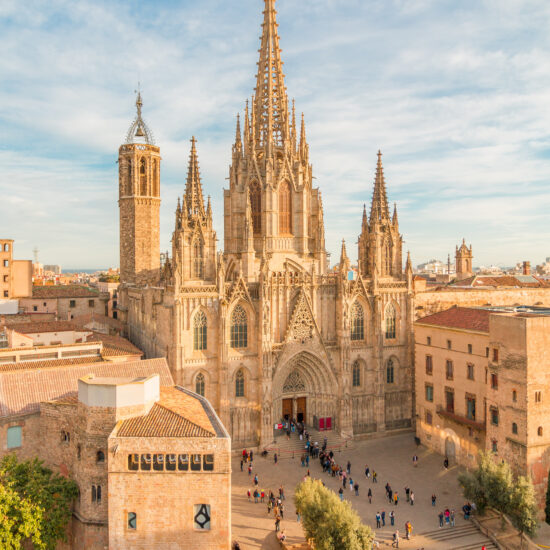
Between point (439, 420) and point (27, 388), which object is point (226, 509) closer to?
point (27, 388)

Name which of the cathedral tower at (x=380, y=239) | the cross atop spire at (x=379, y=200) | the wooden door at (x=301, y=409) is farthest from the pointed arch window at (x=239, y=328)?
the cross atop spire at (x=379, y=200)

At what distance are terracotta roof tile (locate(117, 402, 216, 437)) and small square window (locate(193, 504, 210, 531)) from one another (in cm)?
325

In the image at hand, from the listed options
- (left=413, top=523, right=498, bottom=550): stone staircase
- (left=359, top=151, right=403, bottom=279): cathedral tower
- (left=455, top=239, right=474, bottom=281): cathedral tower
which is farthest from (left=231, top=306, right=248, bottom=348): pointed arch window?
(left=455, top=239, right=474, bottom=281): cathedral tower

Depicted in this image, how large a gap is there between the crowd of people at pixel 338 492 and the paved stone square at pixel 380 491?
0.74 feet

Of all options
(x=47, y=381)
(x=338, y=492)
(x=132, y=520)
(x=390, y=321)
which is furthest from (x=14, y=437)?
(x=390, y=321)

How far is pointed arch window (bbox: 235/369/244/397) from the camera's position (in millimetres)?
42156

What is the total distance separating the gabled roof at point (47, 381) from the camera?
93.0ft

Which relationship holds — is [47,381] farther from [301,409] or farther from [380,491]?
[301,409]

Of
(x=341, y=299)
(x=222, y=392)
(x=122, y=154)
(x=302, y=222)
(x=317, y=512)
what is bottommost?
(x=317, y=512)

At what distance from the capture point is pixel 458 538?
96.2 feet

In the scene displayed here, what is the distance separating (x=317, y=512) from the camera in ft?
82.8

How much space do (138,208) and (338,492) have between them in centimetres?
3737

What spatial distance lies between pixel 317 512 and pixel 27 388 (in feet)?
57.3

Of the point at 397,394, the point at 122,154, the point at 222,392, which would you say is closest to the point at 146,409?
the point at 222,392
